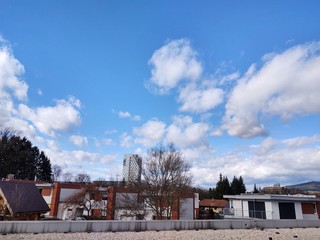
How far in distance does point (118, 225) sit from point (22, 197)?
1401 centimetres

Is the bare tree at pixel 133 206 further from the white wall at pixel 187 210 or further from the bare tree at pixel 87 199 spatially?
the white wall at pixel 187 210

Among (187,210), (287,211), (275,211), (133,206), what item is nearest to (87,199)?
(133,206)

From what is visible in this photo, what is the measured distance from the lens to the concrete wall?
18328mm

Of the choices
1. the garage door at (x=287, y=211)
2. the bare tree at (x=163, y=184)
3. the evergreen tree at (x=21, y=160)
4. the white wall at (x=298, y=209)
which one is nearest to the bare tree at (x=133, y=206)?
the bare tree at (x=163, y=184)

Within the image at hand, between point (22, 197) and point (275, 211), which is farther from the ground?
point (22, 197)

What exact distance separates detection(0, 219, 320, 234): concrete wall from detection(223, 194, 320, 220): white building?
34.2 feet

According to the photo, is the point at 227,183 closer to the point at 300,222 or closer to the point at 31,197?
the point at 300,222

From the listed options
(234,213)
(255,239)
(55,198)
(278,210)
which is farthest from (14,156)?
(255,239)

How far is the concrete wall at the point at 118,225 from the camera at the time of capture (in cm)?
1833

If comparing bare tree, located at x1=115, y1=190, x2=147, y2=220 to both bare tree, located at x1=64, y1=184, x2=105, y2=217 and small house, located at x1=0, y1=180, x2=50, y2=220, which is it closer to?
bare tree, located at x1=64, y1=184, x2=105, y2=217

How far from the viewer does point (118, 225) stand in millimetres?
20766

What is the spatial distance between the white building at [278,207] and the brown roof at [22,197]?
25.4 meters

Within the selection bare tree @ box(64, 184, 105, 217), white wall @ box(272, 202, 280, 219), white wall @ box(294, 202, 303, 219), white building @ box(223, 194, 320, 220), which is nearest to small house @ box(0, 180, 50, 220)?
bare tree @ box(64, 184, 105, 217)

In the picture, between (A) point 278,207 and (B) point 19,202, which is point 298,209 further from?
(B) point 19,202
